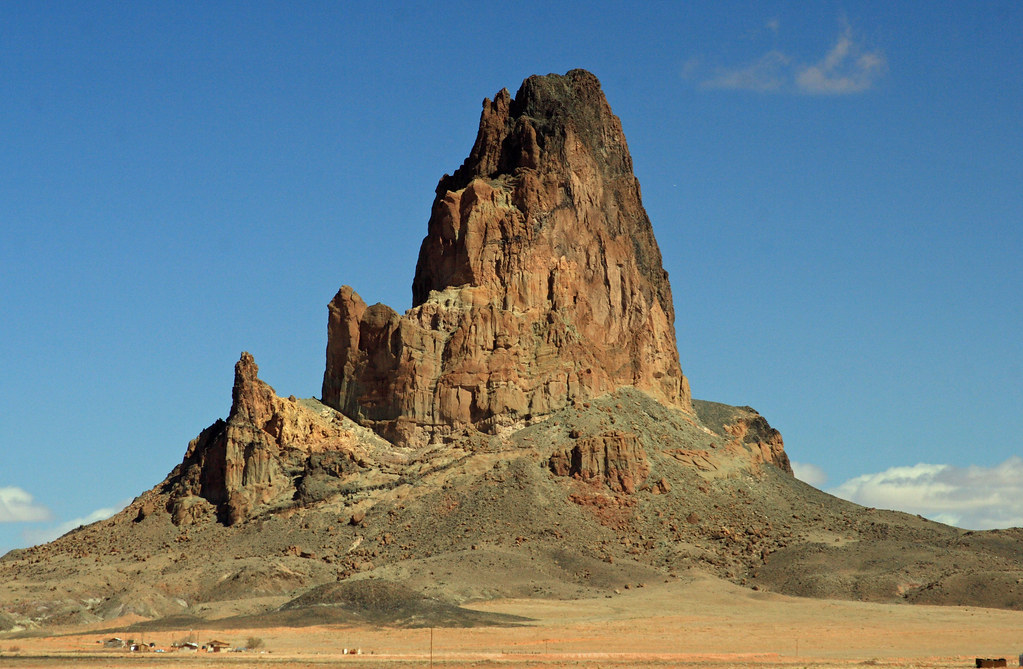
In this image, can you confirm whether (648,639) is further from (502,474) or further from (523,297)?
(523,297)

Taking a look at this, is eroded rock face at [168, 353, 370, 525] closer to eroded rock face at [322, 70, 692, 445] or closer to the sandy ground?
eroded rock face at [322, 70, 692, 445]

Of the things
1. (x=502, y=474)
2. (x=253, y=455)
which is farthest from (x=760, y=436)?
(x=253, y=455)

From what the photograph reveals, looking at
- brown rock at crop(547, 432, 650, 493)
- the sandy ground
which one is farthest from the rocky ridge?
the sandy ground

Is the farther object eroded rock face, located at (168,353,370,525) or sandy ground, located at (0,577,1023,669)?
eroded rock face, located at (168,353,370,525)

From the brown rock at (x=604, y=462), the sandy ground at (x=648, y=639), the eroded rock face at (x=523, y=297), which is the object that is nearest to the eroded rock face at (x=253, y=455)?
the eroded rock face at (x=523, y=297)

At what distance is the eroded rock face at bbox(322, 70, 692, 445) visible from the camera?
5546 inches

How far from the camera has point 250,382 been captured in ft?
449

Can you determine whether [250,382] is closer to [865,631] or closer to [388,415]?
[388,415]

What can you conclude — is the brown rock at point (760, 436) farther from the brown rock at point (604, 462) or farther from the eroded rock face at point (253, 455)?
the eroded rock face at point (253, 455)

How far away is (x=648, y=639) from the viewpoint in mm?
89625

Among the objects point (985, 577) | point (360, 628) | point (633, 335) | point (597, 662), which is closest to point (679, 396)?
point (633, 335)

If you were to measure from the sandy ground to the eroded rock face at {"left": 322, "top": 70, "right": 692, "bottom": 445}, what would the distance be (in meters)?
31.5

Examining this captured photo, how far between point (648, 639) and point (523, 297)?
60684 mm

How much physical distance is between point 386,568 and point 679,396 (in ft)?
152
